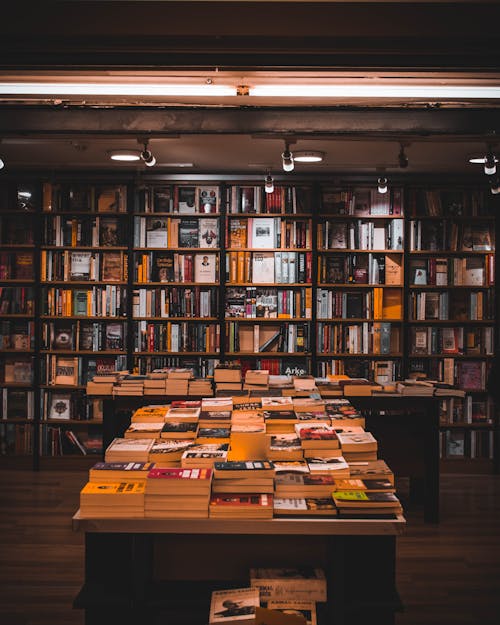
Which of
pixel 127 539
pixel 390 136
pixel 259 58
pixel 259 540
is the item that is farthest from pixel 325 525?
pixel 390 136

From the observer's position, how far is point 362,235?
255 inches

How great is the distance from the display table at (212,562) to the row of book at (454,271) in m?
4.32

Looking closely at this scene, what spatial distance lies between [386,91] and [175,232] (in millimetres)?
3787

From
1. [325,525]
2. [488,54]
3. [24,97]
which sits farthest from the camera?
[24,97]

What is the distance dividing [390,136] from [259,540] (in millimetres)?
2232

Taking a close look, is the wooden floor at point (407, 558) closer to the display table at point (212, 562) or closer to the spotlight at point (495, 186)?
the display table at point (212, 562)

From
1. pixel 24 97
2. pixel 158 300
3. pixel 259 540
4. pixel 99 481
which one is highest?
pixel 24 97

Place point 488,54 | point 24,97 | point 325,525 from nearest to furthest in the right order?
point 488,54 → point 325,525 → point 24,97

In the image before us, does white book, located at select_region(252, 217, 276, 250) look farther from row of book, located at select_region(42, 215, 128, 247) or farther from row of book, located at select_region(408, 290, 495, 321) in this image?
row of book, located at select_region(408, 290, 495, 321)

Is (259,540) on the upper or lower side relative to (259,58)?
lower

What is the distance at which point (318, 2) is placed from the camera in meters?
2.15

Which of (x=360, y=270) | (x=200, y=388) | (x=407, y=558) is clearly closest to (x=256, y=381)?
(x=200, y=388)

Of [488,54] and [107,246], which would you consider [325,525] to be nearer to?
[488,54]

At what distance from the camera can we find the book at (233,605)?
7.05 ft
